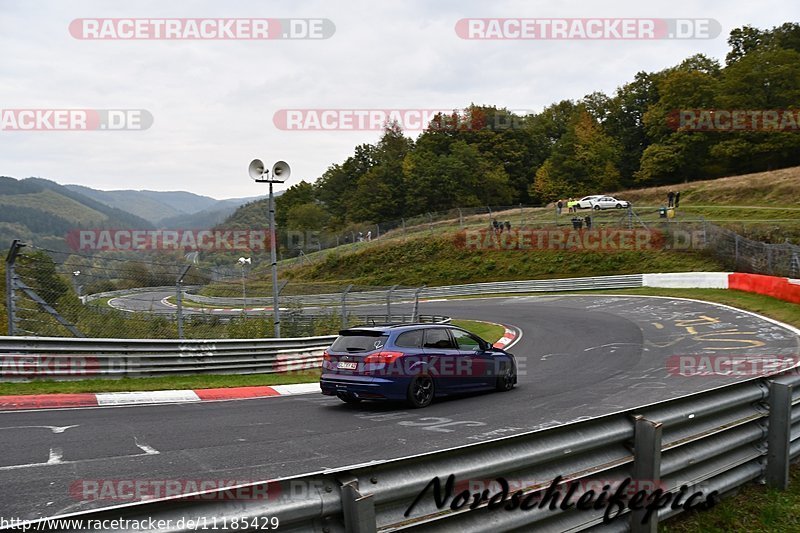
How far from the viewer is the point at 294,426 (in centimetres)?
995

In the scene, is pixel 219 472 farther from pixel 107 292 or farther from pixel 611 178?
pixel 611 178

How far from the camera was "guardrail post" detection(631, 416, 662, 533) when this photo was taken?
439 cm

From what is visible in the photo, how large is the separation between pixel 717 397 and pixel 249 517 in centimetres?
399

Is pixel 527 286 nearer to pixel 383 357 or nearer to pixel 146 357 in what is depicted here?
pixel 146 357

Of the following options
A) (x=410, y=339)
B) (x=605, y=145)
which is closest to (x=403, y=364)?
(x=410, y=339)

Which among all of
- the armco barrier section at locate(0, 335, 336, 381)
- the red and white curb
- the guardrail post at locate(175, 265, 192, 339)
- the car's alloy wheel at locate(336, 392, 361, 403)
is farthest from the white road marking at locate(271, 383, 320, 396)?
the guardrail post at locate(175, 265, 192, 339)

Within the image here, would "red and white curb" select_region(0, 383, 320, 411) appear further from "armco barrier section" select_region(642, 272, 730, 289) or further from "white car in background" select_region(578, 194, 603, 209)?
"white car in background" select_region(578, 194, 603, 209)

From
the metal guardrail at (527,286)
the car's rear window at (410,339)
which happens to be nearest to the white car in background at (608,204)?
the metal guardrail at (527,286)

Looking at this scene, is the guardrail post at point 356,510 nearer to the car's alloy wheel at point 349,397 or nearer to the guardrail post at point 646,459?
the guardrail post at point 646,459

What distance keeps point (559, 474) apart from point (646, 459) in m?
0.82

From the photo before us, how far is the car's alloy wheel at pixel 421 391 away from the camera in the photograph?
11.6 meters

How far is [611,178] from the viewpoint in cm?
8919

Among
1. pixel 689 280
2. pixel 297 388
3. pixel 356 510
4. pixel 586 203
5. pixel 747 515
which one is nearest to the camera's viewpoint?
pixel 356 510

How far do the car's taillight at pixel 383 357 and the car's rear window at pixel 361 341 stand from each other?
0.51 feet
